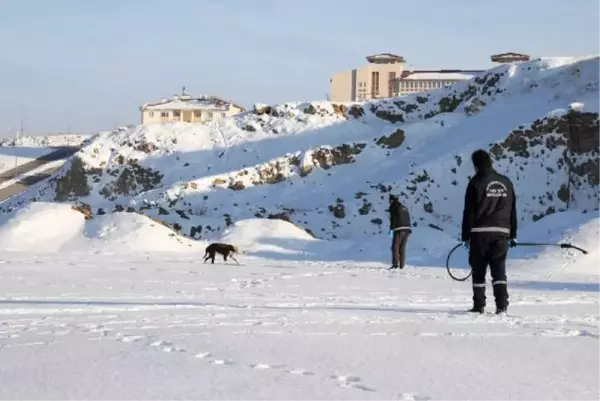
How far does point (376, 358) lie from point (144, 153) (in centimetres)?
3903

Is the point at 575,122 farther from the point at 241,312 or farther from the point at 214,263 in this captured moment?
the point at 241,312

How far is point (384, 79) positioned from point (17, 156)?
138 feet

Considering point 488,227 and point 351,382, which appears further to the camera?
point 488,227

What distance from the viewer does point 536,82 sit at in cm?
4191

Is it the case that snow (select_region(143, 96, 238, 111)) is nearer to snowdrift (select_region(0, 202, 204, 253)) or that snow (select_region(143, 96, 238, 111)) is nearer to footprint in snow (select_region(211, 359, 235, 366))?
snowdrift (select_region(0, 202, 204, 253))

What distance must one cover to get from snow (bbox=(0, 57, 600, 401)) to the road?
2.98 meters

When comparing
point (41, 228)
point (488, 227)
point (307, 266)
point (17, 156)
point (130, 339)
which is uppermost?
point (17, 156)

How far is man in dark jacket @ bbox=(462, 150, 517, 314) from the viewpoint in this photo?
7.96 metres

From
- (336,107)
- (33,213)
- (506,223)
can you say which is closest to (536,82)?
(336,107)

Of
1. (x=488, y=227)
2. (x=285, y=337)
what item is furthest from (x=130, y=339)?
(x=488, y=227)

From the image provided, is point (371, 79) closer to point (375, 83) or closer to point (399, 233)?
point (375, 83)

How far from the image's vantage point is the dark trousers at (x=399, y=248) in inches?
643

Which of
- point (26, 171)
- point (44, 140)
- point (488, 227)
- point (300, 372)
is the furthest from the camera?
point (44, 140)

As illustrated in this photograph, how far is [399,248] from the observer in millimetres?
16469
